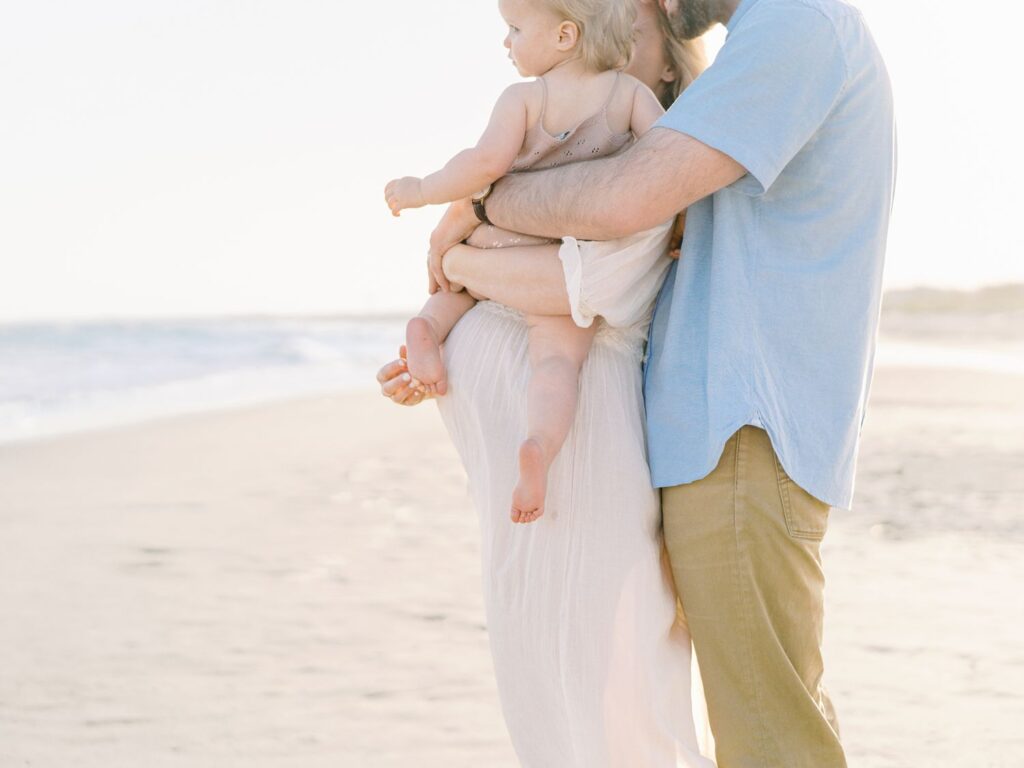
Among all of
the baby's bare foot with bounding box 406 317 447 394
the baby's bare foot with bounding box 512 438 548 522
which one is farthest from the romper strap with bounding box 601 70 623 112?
the baby's bare foot with bounding box 512 438 548 522

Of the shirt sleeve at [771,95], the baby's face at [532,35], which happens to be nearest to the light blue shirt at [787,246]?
the shirt sleeve at [771,95]

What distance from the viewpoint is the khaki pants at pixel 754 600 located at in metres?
2.31

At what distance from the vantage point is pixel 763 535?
231 cm

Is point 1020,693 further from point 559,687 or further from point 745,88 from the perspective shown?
point 745,88

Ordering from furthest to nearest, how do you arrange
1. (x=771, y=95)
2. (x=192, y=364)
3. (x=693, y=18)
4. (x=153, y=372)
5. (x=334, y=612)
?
(x=192, y=364) → (x=153, y=372) → (x=334, y=612) → (x=693, y=18) → (x=771, y=95)

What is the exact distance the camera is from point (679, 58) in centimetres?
281

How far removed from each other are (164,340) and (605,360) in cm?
2683

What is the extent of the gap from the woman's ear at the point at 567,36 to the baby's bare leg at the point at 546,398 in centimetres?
59

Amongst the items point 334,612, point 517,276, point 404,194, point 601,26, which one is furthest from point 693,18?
point 334,612

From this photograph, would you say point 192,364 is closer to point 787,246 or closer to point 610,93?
point 610,93

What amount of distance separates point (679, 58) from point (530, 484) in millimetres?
1049

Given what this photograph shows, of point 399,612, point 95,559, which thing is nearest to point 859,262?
point 399,612

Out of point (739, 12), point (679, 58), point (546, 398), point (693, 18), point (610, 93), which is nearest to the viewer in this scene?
point (739, 12)

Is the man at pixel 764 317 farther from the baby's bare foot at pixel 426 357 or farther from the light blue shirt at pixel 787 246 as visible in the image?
the baby's bare foot at pixel 426 357
